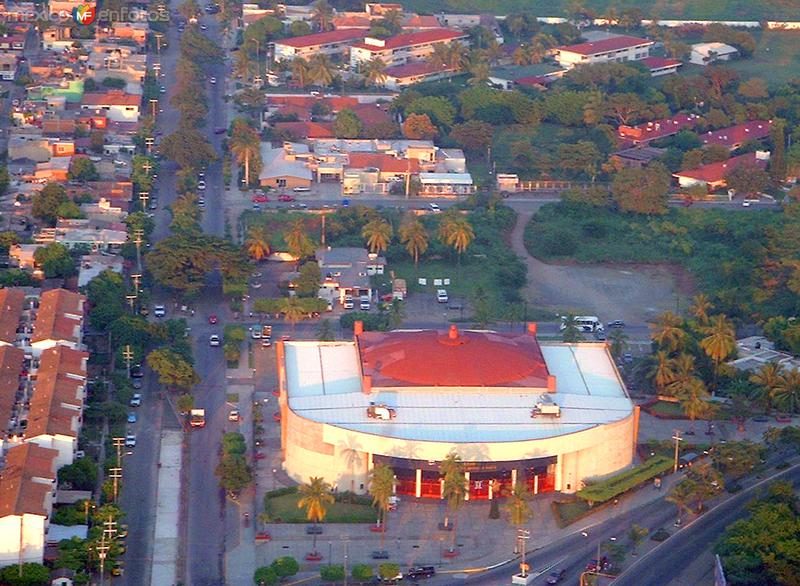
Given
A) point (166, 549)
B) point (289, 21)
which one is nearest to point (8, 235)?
point (166, 549)

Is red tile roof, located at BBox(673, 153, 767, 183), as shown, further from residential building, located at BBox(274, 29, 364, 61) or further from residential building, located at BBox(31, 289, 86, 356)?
residential building, located at BBox(31, 289, 86, 356)

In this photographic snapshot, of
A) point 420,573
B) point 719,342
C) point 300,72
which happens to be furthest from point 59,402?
point 300,72

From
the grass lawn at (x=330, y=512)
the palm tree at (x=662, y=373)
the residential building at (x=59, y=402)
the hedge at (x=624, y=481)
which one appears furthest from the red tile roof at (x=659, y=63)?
the grass lawn at (x=330, y=512)

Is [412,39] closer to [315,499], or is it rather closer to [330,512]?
[330,512]

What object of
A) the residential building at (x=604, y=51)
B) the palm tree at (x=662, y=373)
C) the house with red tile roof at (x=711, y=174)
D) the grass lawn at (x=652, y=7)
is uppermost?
the grass lawn at (x=652, y=7)

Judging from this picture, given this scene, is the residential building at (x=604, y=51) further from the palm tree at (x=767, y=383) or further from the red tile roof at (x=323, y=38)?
the palm tree at (x=767, y=383)

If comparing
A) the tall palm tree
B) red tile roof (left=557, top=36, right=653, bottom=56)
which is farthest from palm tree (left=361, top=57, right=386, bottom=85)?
the tall palm tree
